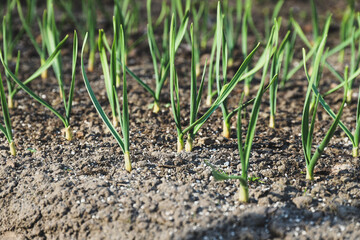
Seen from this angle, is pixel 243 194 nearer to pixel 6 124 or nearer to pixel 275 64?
pixel 275 64

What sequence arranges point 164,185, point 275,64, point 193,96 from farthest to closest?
1. point 275,64
2. point 193,96
3. point 164,185

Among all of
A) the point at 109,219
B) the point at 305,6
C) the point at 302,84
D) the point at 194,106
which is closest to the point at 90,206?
the point at 109,219

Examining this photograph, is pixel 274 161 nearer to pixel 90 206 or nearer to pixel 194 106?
pixel 194 106

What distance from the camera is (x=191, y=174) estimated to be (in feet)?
5.88

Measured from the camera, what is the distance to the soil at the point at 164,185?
1531 millimetres

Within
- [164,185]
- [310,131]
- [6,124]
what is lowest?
[164,185]

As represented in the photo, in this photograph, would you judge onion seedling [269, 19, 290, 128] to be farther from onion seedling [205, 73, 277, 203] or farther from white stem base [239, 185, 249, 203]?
white stem base [239, 185, 249, 203]

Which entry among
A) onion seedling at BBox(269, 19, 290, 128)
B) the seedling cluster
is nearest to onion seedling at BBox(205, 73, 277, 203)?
the seedling cluster

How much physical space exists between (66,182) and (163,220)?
435mm

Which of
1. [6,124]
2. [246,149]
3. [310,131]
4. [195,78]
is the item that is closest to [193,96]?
[195,78]

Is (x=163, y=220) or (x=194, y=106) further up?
(x=194, y=106)

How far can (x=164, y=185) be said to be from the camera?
1.69 meters

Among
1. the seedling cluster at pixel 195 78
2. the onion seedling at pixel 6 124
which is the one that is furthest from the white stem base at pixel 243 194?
the onion seedling at pixel 6 124

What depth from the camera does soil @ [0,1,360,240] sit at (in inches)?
60.3
